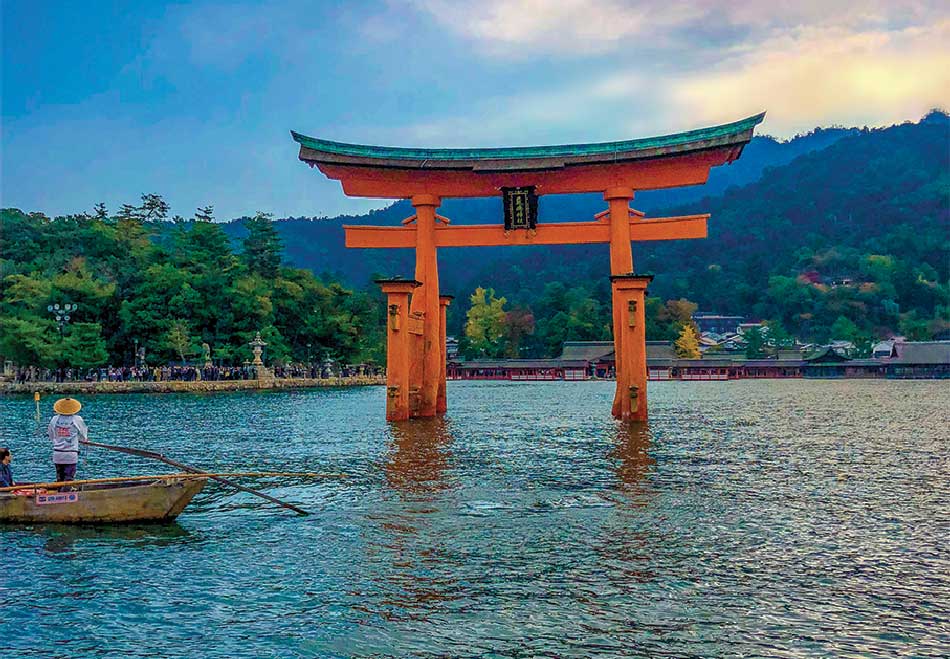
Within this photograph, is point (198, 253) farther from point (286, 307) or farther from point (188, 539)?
point (188, 539)

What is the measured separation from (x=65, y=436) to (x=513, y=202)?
16.4 metres

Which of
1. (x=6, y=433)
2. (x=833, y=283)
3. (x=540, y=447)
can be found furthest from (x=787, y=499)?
(x=833, y=283)

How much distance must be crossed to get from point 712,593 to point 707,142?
59.8ft

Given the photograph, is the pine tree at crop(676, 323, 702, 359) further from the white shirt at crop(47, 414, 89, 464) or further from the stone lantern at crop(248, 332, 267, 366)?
the white shirt at crop(47, 414, 89, 464)

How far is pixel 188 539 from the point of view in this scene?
11.4 meters

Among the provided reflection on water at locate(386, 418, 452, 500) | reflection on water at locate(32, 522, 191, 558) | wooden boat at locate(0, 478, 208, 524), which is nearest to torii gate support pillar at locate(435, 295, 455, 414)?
reflection on water at locate(386, 418, 452, 500)

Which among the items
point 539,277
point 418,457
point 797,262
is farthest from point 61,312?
point 797,262

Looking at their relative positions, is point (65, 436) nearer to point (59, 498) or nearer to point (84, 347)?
point (59, 498)

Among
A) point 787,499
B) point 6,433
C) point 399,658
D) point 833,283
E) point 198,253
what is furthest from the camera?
point 833,283

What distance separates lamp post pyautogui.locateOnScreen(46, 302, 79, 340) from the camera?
56.6 metres

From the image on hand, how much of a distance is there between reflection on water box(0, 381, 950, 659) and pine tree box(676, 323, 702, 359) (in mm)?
77186

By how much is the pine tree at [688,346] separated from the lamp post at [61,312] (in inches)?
2447

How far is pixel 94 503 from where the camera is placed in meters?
12.0

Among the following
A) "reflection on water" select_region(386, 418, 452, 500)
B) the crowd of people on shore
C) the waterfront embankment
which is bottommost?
→ "reflection on water" select_region(386, 418, 452, 500)
